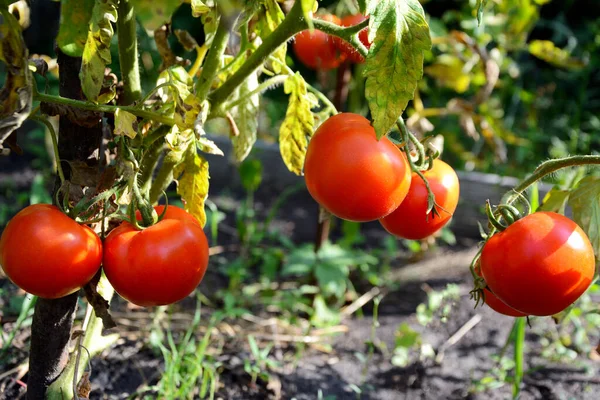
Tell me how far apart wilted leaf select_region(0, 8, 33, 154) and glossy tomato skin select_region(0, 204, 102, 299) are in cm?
15

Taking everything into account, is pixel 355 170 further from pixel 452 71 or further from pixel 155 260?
pixel 452 71

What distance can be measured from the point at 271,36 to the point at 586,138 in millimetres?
2405

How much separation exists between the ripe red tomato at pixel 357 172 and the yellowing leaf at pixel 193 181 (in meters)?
0.23

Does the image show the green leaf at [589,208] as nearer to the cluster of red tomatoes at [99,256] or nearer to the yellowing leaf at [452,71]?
the cluster of red tomatoes at [99,256]

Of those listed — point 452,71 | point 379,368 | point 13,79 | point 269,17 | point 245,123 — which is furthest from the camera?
point 452,71

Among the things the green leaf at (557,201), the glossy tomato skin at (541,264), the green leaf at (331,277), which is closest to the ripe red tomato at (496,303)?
the glossy tomato skin at (541,264)

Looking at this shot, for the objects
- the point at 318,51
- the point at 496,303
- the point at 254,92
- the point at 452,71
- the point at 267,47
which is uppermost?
the point at 267,47

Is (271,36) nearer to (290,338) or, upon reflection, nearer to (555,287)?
(555,287)

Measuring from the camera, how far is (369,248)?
2457mm

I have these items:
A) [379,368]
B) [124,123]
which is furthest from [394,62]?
[379,368]

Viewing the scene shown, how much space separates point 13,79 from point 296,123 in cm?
49

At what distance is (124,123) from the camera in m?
0.89

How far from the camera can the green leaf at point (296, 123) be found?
106 cm

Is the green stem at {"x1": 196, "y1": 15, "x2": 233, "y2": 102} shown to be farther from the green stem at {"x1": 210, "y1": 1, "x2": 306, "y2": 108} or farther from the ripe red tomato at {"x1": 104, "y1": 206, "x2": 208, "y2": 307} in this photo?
the ripe red tomato at {"x1": 104, "y1": 206, "x2": 208, "y2": 307}
